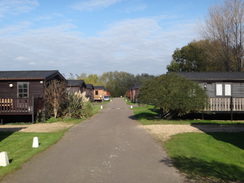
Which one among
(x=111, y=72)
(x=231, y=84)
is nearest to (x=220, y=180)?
(x=231, y=84)

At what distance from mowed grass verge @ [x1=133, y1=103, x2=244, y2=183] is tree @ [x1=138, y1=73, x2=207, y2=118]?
421cm

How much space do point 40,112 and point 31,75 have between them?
319 cm

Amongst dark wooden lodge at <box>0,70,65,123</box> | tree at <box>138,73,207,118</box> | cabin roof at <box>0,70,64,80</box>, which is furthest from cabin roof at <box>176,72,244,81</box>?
dark wooden lodge at <box>0,70,65,123</box>

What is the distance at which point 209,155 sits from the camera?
817 cm

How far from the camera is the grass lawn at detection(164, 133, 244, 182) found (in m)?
6.23

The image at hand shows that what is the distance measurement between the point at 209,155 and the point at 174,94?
8272 millimetres

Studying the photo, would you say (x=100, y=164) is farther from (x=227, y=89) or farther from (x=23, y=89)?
(x=227, y=89)

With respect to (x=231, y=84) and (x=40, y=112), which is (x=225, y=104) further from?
(x=40, y=112)

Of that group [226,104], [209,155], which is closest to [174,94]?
[226,104]

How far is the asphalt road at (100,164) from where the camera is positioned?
5.98 metres

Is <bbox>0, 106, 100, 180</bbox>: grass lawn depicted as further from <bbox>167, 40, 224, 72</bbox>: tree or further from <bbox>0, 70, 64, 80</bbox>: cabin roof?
<bbox>167, 40, 224, 72</bbox>: tree

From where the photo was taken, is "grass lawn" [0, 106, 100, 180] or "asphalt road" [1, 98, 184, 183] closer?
"asphalt road" [1, 98, 184, 183]

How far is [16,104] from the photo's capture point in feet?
58.6

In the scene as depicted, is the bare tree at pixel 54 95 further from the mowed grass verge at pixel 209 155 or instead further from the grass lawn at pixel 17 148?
the mowed grass verge at pixel 209 155
